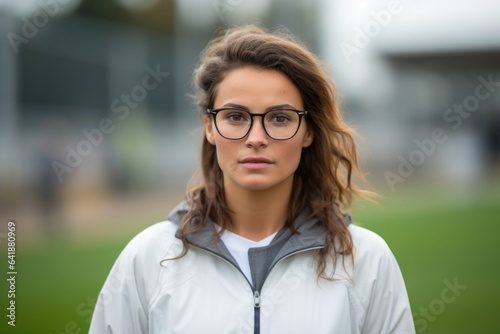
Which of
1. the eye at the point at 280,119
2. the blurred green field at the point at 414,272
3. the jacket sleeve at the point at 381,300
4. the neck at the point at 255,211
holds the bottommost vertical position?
the blurred green field at the point at 414,272

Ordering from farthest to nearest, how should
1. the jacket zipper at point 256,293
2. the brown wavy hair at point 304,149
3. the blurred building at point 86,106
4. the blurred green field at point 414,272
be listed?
the blurred building at point 86,106, the blurred green field at point 414,272, the brown wavy hair at point 304,149, the jacket zipper at point 256,293

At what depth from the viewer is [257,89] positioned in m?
2.71

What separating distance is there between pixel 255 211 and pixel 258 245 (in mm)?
148

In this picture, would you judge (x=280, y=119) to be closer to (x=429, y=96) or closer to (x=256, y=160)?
(x=256, y=160)

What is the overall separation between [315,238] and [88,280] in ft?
21.2

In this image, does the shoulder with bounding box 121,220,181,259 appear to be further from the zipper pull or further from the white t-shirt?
the zipper pull

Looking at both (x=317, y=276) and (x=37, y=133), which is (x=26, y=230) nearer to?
(x=37, y=133)

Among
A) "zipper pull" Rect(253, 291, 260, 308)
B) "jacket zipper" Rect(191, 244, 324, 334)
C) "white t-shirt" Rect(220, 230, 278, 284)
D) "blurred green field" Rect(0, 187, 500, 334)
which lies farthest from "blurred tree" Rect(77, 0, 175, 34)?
"zipper pull" Rect(253, 291, 260, 308)

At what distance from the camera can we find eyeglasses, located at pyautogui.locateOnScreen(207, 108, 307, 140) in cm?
270

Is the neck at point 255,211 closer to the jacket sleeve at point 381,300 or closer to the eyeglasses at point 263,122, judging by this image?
the eyeglasses at point 263,122

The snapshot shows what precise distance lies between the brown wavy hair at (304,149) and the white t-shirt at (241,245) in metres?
0.07

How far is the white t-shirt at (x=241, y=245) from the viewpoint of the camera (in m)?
2.72

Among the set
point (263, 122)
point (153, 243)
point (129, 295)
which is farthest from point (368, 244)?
point (129, 295)

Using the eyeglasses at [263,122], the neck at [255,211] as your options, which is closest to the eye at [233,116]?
the eyeglasses at [263,122]
